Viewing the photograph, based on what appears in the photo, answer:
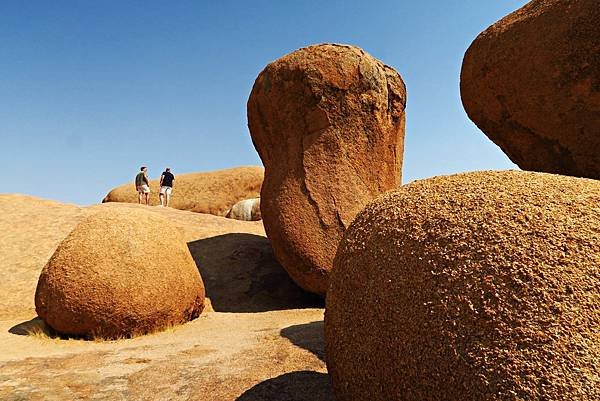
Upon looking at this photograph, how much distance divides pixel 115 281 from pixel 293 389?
2921 millimetres

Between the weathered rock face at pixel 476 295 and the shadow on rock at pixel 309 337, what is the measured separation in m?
1.60

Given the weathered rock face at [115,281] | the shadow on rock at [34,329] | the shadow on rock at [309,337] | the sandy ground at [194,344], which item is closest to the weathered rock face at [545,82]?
the shadow on rock at [309,337]

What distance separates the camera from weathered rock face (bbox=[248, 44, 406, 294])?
6.95 metres

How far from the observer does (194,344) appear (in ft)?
15.8

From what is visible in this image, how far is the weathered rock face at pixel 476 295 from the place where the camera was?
182cm

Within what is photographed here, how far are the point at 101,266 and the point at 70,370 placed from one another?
1572mm

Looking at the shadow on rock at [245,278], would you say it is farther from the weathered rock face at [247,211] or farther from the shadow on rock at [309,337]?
the weathered rock face at [247,211]

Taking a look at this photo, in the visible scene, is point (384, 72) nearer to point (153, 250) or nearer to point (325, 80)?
point (325, 80)

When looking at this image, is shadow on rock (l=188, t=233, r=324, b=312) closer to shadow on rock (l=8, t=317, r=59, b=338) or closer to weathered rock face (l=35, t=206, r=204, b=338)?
weathered rock face (l=35, t=206, r=204, b=338)

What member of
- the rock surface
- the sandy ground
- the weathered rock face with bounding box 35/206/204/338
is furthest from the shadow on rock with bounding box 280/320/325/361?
the rock surface

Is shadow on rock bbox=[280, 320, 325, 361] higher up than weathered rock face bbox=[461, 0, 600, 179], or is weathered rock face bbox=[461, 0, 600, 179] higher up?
weathered rock face bbox=[461, 0, 600, 179]

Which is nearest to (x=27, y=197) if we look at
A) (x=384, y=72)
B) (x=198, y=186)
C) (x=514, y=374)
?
(x=384, y=72)

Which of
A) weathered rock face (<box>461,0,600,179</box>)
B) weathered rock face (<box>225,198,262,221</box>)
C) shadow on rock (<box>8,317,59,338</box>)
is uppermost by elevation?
weathered rock face (<box>461,0,600,179</box>)

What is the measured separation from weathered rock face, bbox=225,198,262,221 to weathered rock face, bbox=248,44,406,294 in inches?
306
